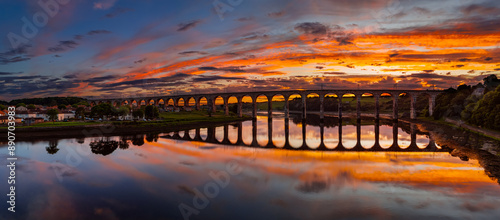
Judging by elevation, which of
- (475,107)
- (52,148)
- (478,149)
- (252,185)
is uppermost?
(475,107)

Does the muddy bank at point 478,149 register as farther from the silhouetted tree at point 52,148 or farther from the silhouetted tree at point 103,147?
the silhouetted tree at point 52,148

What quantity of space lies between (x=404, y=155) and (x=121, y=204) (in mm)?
32041

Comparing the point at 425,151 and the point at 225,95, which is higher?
the point at 225,95

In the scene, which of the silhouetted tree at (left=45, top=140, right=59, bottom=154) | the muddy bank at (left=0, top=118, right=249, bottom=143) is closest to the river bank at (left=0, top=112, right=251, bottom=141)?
the muddy bank at (left=0, top=118, right=249, bottom=143)

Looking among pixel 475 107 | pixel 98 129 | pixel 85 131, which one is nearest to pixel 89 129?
pixel 85 131

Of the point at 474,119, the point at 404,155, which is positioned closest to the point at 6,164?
the point at 404,155

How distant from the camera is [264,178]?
80.4 ft

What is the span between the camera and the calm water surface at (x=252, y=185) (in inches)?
668

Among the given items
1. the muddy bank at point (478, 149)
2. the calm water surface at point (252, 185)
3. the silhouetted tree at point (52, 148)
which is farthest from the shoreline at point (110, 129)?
the calm water surface at point (252, 185)

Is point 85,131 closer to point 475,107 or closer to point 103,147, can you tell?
point 103,147

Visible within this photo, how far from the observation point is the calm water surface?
17.0 meters

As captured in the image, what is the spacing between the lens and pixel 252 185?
73.3 ft

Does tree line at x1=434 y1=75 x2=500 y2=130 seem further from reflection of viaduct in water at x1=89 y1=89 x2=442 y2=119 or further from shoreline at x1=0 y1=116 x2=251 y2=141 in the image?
shoreline at x1=0 y1=116 x2=251 y2=141

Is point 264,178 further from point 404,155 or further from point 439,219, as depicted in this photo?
point 404,155
